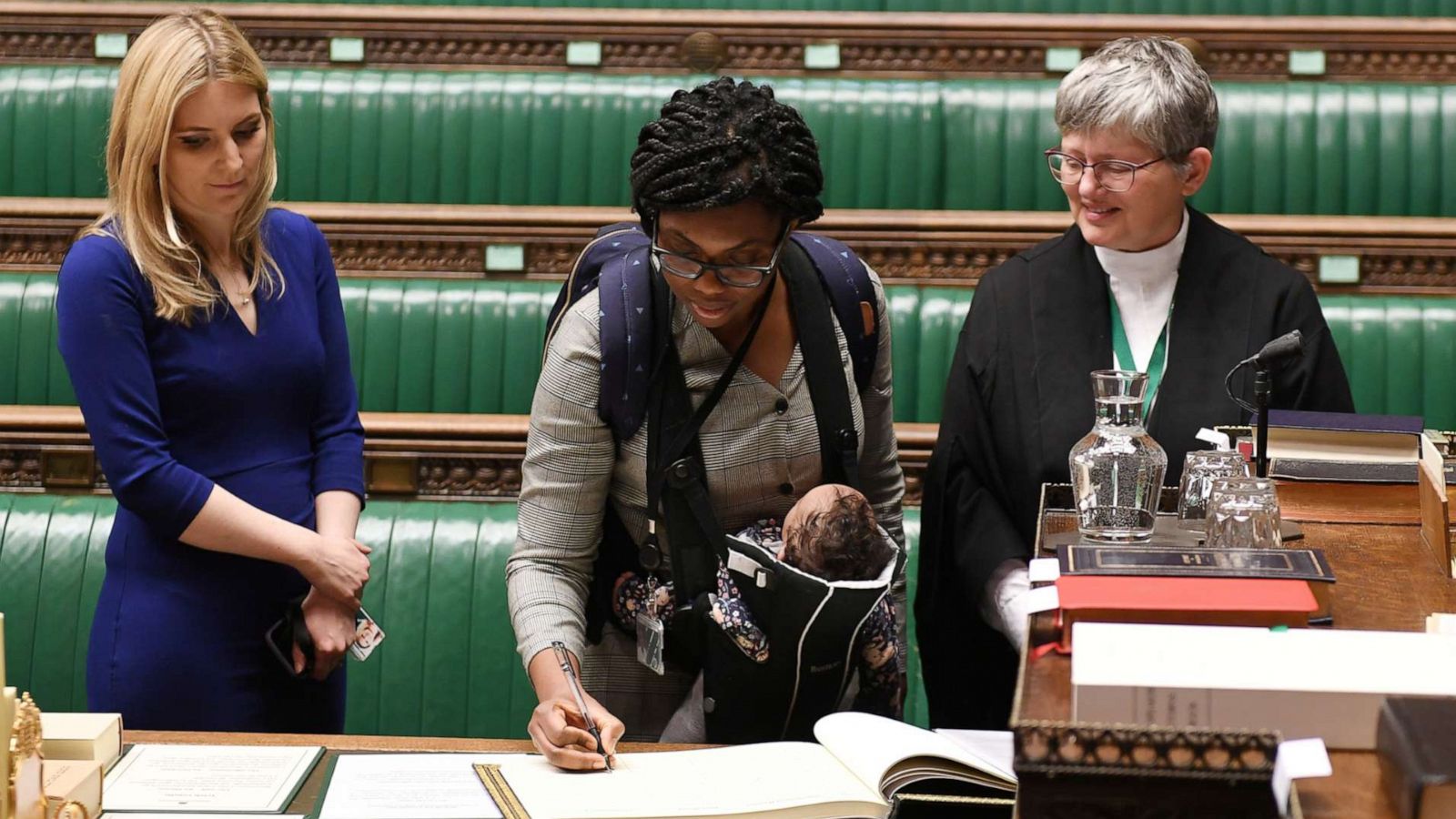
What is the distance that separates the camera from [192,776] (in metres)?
1.06

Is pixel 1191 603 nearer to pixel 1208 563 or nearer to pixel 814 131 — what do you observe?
pixel 1208 563

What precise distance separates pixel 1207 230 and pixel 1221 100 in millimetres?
1600

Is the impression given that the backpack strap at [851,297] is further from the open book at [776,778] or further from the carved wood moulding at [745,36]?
the carved wood moulding at [745,36]

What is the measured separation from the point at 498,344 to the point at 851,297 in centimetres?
145

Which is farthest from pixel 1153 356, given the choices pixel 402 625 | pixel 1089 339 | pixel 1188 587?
pixel 402 625

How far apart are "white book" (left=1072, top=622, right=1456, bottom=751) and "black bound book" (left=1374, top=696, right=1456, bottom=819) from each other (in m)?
0.03

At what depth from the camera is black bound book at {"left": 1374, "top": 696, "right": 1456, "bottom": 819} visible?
1.94 ft

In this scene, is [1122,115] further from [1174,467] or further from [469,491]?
[469,491]

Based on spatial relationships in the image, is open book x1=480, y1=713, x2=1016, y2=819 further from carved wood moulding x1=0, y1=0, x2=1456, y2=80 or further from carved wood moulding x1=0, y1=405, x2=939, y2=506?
carved wood moulding x1=0, y1=0, x2=1456, y2=80

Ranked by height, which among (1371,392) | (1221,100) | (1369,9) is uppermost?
(1369,9)

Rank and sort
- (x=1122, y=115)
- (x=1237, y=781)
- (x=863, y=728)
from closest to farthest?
(x=1237, y=781) → (x=863, y=728) → (x=1122, y=115)

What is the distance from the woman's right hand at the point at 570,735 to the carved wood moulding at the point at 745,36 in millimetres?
2213

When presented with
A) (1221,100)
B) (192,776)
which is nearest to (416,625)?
(192,776)

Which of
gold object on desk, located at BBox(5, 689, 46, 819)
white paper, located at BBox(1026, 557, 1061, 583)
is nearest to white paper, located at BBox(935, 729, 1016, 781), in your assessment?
white paper, located at BBox(1026, 557, 1061, 583)
